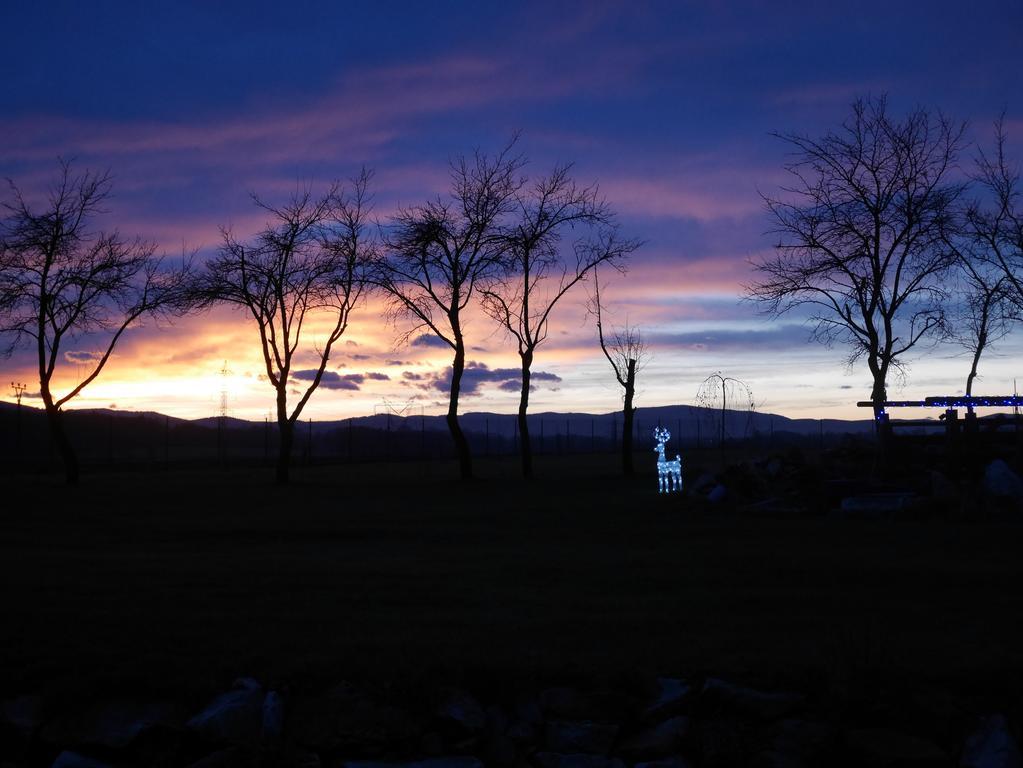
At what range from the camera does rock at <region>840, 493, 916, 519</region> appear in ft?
68.3

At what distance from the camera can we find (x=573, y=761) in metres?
7.83

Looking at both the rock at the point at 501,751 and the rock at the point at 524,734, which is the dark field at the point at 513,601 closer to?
the rock at the point at 524,734

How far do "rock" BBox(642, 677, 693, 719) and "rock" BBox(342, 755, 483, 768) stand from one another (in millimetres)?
1375

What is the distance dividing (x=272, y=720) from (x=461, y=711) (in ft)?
4.77

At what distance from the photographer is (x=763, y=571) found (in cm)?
1354

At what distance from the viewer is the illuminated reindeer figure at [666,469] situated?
30109mm

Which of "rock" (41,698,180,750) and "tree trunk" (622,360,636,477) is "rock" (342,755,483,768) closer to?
"rock" (41,698,180,750)

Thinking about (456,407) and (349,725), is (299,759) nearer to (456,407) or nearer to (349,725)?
(349,725)

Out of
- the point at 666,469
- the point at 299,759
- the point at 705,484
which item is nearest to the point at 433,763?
the point at 299,759

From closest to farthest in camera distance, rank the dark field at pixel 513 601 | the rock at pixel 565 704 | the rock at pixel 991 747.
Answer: the rock at pixel 991 747 < the rock at pixel 565 704 < the dark field at pixel 513 601

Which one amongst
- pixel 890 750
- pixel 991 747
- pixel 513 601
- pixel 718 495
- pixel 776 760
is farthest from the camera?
pixel 718 495

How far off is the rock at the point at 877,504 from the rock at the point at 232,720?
1594 centimetres

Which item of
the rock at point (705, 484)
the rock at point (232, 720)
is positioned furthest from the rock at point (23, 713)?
the rock at point (705, 484)

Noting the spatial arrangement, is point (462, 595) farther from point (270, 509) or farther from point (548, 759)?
point (270, 509)
